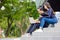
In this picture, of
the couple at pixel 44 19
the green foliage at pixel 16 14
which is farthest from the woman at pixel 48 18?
the green foliage at pixel 16 14

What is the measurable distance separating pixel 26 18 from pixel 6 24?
0.24 m

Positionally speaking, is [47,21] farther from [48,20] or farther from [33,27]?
[33,27]

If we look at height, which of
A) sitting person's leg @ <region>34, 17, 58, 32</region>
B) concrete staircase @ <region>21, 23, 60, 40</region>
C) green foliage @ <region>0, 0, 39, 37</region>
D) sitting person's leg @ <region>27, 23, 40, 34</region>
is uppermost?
green foliage @ <region>0, 0, 39, 37</region>

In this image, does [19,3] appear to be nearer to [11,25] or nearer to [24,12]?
[24,12]

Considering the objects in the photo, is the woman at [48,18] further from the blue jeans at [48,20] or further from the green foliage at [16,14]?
the green foliage at [16,14]

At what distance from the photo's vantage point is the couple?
6.62 ft

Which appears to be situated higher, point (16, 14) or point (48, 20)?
point (16, 14)

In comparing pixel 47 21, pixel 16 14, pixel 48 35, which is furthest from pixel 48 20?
pixel 16 14

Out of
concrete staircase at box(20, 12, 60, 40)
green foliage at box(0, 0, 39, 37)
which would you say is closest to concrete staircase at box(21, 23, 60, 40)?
concrete staircase at box(20, 12, 60, 40)

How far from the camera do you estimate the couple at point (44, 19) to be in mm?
2018

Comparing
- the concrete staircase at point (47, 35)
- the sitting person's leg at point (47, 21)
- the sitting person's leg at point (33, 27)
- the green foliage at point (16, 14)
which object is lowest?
the concrete staircase at point (47, 35)

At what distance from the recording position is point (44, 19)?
204 centimetres

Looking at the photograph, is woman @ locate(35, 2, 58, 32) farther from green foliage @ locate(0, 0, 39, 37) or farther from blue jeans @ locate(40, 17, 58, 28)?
green foliage @ locate(0, 0, 39, 37)

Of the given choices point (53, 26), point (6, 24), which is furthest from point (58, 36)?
point (6, 24)
